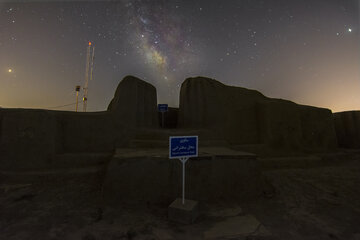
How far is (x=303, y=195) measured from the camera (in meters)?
5.03

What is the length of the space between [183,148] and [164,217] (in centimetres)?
153

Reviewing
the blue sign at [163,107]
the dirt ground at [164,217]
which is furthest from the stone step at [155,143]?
the blue sign at [163,107]

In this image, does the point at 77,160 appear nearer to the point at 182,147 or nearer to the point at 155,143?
the point at 155,143

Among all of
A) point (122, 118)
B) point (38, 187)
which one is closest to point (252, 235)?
point (38, 187)

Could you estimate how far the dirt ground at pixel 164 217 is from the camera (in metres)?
2.95

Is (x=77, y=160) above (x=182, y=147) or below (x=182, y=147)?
below

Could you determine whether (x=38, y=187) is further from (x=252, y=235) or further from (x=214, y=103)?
(x=214, y=103)

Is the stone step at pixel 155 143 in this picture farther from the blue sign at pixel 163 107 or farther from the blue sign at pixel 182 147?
the blue sign at pixel 163 107

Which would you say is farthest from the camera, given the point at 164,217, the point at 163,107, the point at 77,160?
the point at 163,107

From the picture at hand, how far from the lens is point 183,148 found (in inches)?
141

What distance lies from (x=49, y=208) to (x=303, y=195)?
696 cm

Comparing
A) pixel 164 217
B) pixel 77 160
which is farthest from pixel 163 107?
pixel 164 217

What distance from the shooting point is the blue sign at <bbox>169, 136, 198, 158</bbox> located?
3.48 meters

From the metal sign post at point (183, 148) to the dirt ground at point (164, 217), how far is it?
0.89 meters
